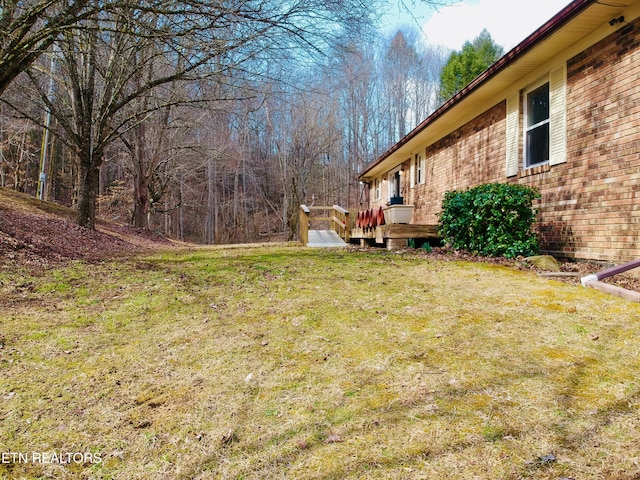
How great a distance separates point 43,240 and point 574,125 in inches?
366

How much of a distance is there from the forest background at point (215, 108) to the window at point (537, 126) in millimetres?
2962

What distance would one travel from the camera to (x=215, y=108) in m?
8.93

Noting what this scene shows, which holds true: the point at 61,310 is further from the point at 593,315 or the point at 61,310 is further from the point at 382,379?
the point at 593,315

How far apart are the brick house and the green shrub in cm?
53

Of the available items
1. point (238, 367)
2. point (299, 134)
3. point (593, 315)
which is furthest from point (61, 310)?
point (299, 134)

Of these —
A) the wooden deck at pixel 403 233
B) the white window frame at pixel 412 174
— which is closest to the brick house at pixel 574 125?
the wooden deck at pixel 403 233

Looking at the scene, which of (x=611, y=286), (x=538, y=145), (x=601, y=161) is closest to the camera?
(x=611, y=286)

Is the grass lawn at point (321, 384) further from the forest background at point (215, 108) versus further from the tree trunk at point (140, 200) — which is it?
the tree trunk at point (140, 200)

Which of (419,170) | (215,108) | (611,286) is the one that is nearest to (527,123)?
(611,286)

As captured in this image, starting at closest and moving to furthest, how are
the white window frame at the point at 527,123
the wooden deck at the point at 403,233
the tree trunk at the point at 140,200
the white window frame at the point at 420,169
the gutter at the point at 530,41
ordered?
the gutter at the point at 530,41
the white window frame at the point at 527,123
the wooden deck at the point at 403,233
the white window frame at the point at 420,169
the tree trunk at the point at 140,200

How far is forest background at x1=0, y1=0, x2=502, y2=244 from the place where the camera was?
5.21 metres

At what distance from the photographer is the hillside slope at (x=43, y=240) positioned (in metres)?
5.51

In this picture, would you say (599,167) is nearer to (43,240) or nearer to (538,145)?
(538,145)

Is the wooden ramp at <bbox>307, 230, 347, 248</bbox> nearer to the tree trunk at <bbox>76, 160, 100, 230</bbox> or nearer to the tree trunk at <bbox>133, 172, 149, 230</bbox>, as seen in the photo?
the tree trunk at <bbox>76, 160, 100, 230</bbox>
